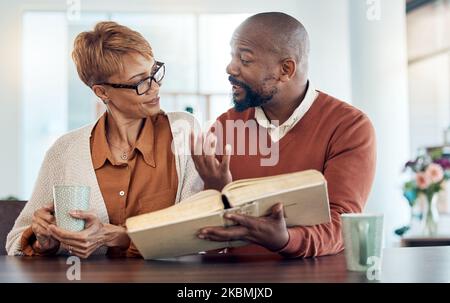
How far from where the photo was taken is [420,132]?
494cm

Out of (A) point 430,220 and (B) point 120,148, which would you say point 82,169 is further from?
(A) point 430,220

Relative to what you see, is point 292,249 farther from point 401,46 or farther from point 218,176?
point 401,46

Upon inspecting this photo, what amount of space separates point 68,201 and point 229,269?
0.33 m

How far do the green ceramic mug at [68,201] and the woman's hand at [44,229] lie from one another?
95 millimetres

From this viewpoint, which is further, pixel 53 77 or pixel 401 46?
pixel 53 77

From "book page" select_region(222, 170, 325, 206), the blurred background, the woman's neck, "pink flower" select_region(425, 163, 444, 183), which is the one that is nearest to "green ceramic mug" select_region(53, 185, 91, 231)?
"book page" select_region(222, 170, 325, 206)

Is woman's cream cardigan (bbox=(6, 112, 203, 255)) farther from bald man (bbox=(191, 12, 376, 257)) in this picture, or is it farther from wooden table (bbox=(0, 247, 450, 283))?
wooden table (bbox=(0, 247, 450, 283))

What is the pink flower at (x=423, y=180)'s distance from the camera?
364cm

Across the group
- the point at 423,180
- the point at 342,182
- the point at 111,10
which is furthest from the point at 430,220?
the point at 111,10

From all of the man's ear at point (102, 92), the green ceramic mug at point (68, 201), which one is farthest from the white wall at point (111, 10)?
the green ceramic mug at point (68, 201)

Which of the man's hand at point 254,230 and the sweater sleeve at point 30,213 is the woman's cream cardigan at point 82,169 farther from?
the man's hand at point 254,230

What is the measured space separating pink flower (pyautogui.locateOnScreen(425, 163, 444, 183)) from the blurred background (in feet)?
4.31

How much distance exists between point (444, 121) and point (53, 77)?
9.90 feet
